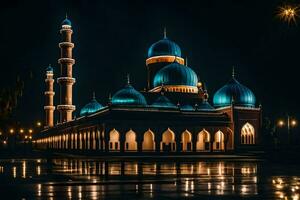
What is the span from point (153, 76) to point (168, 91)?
297 inches

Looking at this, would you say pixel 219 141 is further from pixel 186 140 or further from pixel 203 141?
pixel 186 140

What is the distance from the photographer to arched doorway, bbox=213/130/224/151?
54469 mm

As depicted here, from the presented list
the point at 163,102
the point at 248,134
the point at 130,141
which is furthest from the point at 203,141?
the point at 130,141

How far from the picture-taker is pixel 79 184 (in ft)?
53.8

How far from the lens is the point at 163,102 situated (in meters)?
54.0

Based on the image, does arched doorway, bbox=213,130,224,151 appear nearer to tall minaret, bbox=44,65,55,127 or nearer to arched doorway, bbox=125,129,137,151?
arched doorway, bbox=125,129,137,151

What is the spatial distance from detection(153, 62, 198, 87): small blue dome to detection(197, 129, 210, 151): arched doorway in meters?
8.19

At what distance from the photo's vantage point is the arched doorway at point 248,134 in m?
56.4

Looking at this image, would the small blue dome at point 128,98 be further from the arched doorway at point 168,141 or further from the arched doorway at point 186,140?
the arched doorway at point 186,140

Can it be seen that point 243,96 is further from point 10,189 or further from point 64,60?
point 10,189

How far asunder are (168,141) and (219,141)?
662 cm

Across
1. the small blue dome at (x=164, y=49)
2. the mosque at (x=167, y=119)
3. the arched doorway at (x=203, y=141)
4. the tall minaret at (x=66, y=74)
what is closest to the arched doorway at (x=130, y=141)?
the mosque at (x=167, y=119)

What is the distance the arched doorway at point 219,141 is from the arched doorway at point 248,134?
3067mm

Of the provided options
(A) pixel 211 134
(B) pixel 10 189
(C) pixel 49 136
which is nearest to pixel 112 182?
(B) pixel 10 189
